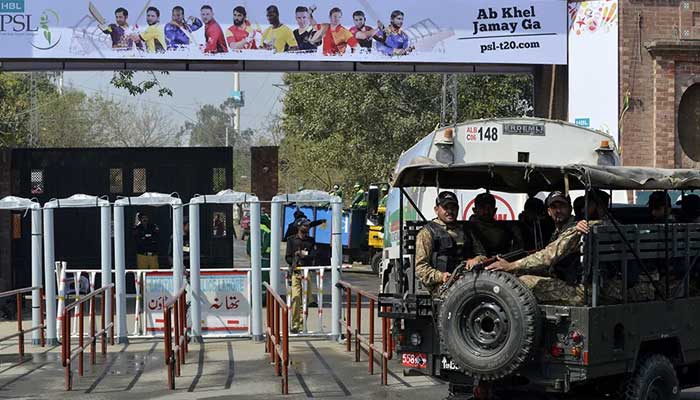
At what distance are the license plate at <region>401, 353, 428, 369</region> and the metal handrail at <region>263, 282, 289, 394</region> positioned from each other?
6.69 ft

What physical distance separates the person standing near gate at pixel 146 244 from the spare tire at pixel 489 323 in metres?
12.8

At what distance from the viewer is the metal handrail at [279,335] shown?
450 inches

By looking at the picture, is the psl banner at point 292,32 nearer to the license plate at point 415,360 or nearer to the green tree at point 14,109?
the license plate at point 415,360

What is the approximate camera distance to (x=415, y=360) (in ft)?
31.6

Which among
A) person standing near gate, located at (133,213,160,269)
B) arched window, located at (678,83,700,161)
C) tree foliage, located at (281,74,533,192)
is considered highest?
tree foliage, located at (281,74,533,192)

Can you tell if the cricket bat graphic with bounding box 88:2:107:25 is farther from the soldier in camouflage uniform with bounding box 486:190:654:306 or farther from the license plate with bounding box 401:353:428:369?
A: the soldier in camouflage uniform with bounding box 486:190:654:306

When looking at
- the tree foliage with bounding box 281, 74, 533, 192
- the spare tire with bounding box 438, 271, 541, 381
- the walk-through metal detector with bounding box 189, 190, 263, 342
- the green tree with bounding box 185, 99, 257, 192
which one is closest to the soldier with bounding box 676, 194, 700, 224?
the spare tire with bounding box 438, 271, 541, 381

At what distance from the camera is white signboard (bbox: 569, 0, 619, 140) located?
19.3 metres

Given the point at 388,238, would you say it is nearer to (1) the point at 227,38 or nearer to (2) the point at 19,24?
(1) the point at 227,38

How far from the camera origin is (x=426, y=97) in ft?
121

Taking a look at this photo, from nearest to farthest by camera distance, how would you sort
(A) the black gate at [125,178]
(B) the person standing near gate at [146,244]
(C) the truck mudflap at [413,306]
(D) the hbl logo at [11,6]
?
(C) the truck mudflap at [413,306]
(D) the hbl logo at [11,6]
(B) the person standing near gate at [146,244]
(A) the black gate at [125,178]

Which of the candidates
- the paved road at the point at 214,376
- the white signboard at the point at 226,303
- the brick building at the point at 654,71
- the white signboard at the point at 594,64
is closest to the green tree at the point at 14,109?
the white signboard at the point at 226,303

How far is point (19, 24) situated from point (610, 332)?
1254 centimetres

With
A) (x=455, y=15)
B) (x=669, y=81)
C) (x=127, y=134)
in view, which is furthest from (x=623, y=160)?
(x=127, y=134)
